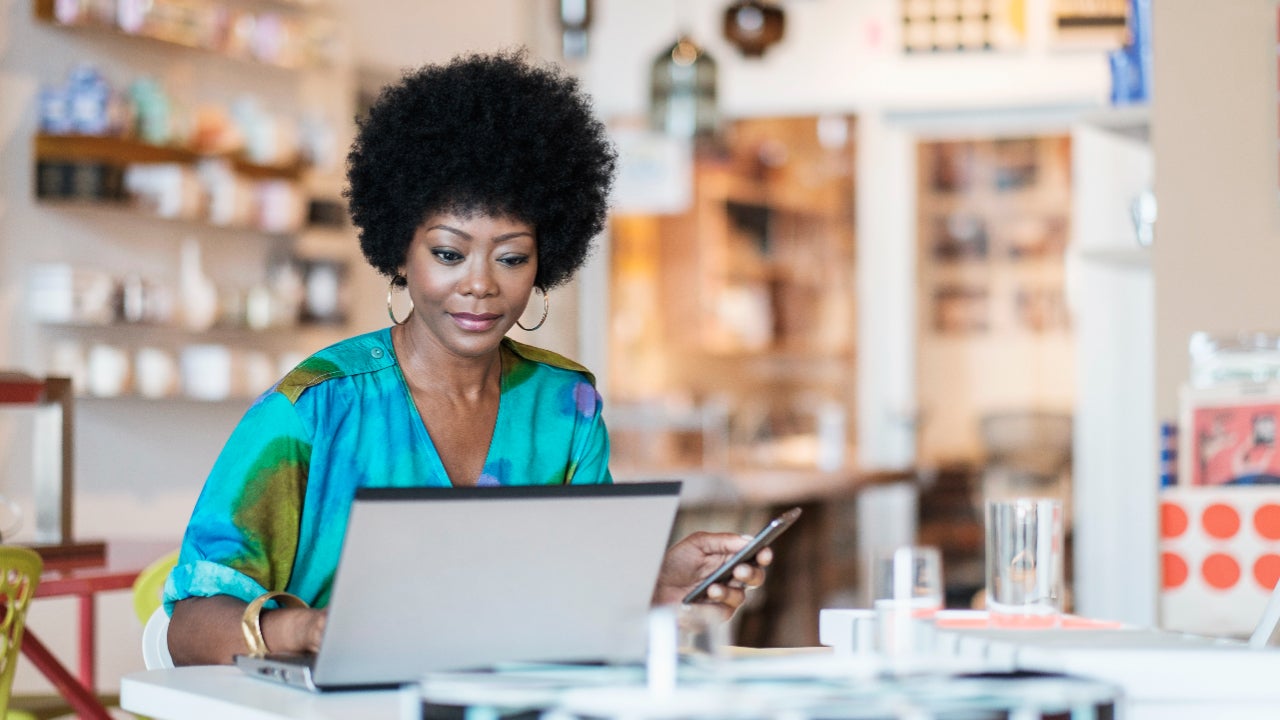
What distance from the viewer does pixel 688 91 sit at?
5.21 m

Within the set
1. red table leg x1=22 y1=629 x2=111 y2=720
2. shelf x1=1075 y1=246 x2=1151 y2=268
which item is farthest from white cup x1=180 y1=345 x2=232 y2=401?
shelf x1=1075 y1=246 x2=1151 y2=268

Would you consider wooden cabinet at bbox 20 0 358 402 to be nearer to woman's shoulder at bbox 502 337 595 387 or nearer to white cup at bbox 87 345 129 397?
white cup at bbox 87 345 129 397

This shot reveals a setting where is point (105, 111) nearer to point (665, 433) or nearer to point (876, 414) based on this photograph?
point (876, 414)

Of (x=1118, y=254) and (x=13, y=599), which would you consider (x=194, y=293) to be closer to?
(x=13, y=599)

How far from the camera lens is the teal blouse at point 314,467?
5.62 feet

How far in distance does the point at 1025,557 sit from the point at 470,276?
27.7 inches

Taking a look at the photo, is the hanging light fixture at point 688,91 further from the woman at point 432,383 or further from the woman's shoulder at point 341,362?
the woman's shoulder at point 341,362

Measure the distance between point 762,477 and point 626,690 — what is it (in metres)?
4.54

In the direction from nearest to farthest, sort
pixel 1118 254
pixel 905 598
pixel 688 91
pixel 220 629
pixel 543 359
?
pixel 905 598, pixel 220 629, pixel 543 359, pixel 1118 254, pixel 688 91

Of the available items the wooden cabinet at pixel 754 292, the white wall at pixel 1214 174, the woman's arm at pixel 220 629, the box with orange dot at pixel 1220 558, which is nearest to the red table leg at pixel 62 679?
the woman's arm at pixel 220 629

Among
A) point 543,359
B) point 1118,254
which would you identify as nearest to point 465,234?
point 543,359

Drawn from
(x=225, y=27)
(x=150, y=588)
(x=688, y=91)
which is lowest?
(x=150, y=588)

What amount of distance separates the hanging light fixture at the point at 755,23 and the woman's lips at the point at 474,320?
4.31 meters

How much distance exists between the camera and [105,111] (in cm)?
434
